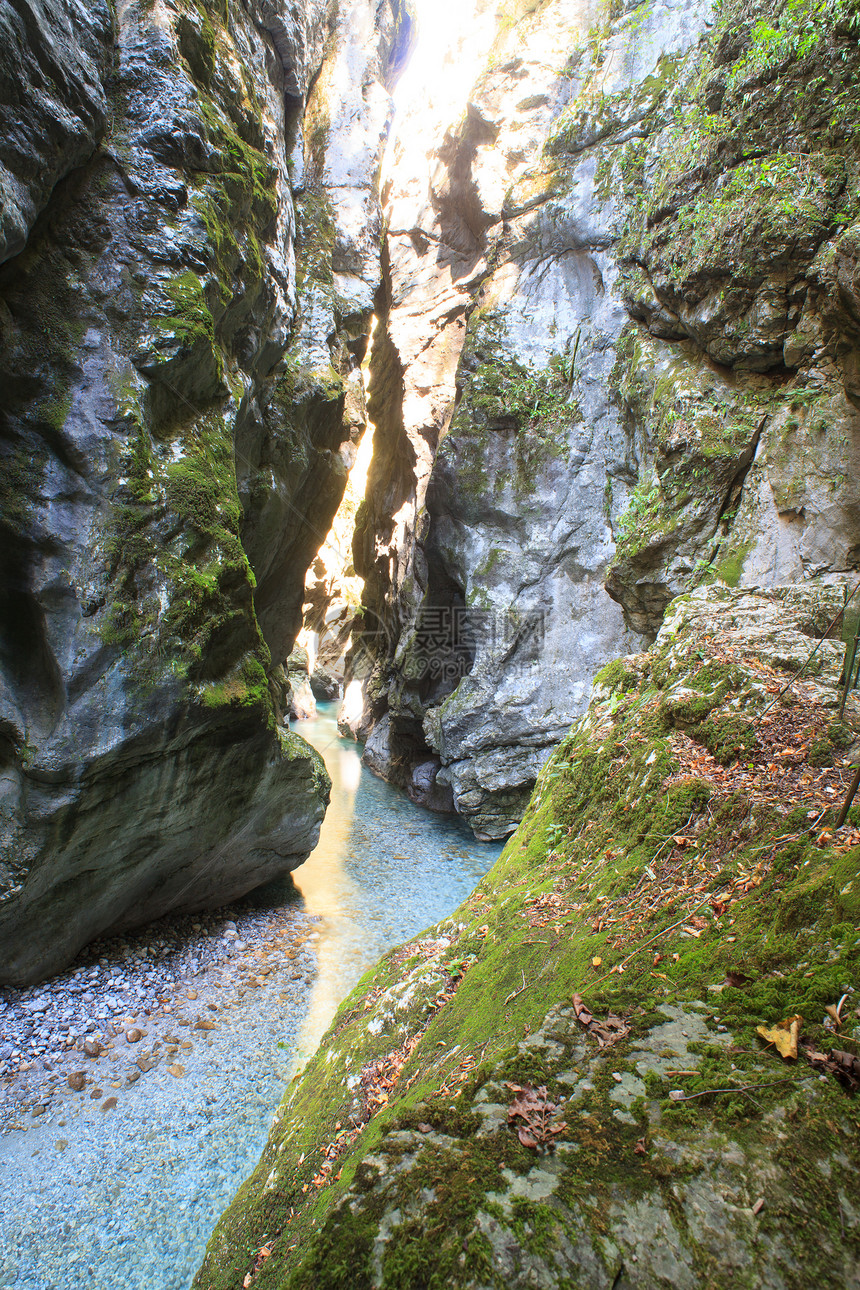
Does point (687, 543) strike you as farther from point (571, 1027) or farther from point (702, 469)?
point (571, 1027)

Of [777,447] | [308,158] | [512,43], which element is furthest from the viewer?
[512,43]

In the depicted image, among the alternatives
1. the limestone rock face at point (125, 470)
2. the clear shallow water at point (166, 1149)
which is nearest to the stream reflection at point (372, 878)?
the clear shallow water at point (166, 1149)

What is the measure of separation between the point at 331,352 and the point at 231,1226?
13.1 meters

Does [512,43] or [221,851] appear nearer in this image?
[221,851]

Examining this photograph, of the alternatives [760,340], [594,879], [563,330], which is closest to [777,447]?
[760,340]

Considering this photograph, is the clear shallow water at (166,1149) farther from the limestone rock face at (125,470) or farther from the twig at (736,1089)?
the twig at (736,1089)

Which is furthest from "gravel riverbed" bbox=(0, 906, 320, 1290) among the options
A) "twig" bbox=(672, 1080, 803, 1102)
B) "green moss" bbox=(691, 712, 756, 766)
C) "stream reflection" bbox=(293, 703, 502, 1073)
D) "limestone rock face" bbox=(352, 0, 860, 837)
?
"limestone rock face" bbox=(352, 0, 860, 837)

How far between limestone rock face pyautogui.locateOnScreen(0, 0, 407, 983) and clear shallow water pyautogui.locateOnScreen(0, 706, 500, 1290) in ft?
6.19

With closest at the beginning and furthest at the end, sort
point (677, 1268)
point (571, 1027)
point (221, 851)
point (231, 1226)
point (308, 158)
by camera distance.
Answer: point (677, 1268), point (571, 1027), point (231, 1226), point (221, 851), point (308, 158)

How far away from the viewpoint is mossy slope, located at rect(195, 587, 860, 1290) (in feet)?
4.46

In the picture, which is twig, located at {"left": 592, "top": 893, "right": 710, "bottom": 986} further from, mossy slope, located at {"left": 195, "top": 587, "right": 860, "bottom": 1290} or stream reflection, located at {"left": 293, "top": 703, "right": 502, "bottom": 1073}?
stream reflection, located at {"left": 293, "top": 703, "right": 502, "bottom": 1073}

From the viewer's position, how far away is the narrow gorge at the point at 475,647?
171 centimetres

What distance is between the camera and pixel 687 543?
28.5ft

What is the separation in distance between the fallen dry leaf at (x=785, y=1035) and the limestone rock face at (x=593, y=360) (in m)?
6.48
